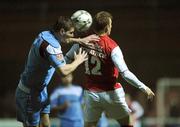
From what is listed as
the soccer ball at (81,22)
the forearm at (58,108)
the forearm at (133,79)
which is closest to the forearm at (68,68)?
the forearm at (133,79)

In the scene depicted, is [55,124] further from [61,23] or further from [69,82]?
[61,23]

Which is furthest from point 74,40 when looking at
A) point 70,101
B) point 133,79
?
point 70,101

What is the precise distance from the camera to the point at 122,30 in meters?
20.6

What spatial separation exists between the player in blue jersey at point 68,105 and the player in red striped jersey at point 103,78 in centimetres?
443

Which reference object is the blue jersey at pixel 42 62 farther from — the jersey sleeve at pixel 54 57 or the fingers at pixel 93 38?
the fingers at pixel 93 38

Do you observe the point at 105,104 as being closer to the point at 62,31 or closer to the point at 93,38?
the point at 93,38

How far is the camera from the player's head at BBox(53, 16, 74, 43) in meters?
9.67

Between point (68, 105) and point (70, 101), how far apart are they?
7.4 inches

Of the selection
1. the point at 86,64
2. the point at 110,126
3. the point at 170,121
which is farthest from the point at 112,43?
the point at 170,121

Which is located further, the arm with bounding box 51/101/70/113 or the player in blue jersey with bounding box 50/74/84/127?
the player in blue jersey with bounding box 50/74/84/127

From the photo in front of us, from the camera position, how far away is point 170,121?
60.5 ft

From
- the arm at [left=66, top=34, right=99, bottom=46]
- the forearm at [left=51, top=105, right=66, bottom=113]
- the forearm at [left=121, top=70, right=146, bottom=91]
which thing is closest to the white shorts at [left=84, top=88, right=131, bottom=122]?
the forearm at [left=121, top=70, right=146, bottom=91]

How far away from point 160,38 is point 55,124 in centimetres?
540

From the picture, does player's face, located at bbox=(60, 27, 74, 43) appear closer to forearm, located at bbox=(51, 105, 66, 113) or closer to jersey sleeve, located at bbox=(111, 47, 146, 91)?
jersey sleeve, located at bbox=(111, 47, 146, 91)
